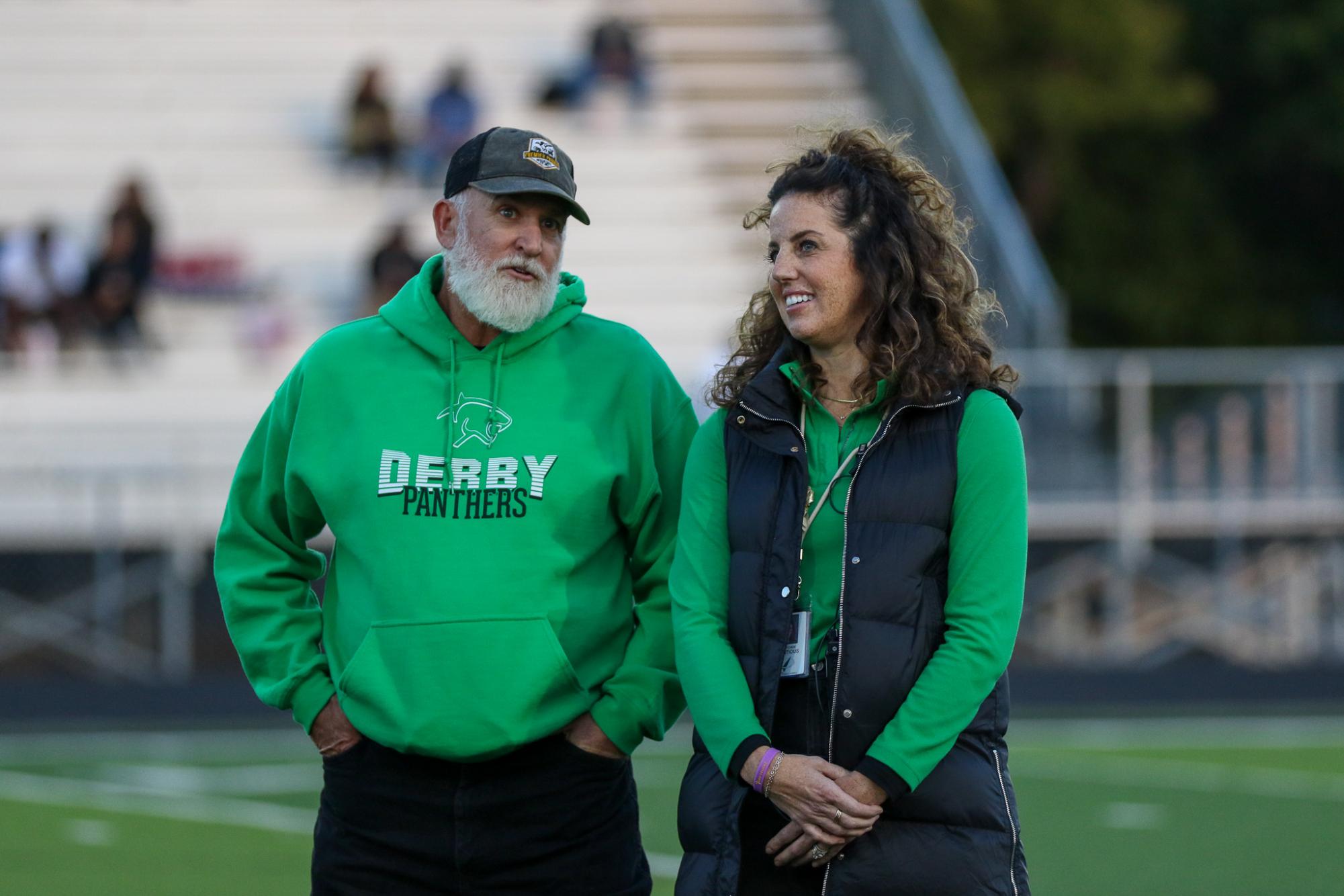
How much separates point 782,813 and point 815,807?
5.4 inches

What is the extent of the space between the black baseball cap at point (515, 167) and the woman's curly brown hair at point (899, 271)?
45 cm

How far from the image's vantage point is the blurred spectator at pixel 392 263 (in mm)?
16078

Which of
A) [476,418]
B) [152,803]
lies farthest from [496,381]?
[152,803]

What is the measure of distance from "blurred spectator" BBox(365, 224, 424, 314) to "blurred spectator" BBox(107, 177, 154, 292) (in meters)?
1.85

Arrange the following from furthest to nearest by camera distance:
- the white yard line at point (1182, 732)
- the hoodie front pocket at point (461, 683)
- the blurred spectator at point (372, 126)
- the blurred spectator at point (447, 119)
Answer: the blurred spectator at point (372, 126) → the blurred spectator at point (447, 119) → the white yard line at point (1182, 732) → the hoodie front pocket at point (461, 683)

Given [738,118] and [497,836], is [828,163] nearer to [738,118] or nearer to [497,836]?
[497,836]

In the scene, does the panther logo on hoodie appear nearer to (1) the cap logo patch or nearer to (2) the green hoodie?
(2) the green hoodie

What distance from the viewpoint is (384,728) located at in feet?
13.7

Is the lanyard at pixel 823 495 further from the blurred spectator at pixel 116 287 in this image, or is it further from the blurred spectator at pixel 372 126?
the blurred spectator at pixel 372 126

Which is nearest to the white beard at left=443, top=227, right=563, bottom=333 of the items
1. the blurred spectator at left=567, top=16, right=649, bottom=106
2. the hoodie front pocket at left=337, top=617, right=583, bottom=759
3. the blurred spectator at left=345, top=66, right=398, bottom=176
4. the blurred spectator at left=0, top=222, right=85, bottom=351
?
the hoodie front pocket at left=337, top=617, right=583, bottom=759

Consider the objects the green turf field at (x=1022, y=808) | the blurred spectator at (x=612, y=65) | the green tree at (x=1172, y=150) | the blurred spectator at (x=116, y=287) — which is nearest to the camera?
the green turf field at (x=1022, y=808)

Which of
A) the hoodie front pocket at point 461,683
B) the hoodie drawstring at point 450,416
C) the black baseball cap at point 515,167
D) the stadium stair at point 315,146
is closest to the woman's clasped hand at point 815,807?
the hoodie front pocket at point 461,683

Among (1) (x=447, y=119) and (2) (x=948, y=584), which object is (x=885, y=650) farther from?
(1) (x=447, y=119)

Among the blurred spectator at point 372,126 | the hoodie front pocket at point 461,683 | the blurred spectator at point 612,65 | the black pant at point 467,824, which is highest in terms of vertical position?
the blurred spectator at point 612,65
